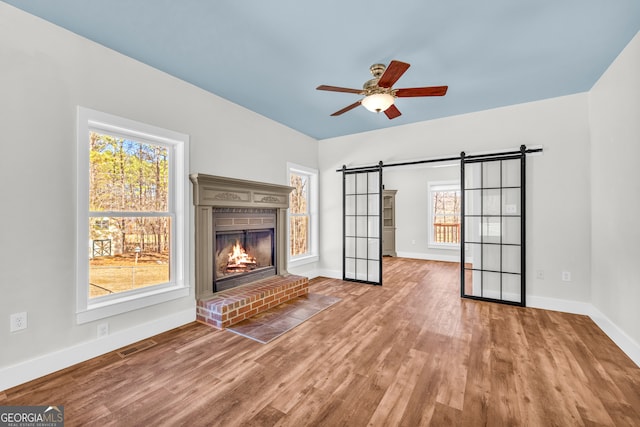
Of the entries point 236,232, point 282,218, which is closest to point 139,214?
point 236,232

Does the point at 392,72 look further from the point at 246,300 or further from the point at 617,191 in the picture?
the point at 246,300

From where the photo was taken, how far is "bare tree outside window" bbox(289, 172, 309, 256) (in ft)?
16.9

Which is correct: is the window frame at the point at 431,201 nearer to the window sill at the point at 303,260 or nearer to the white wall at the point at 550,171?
the white wall at the point at 550,171

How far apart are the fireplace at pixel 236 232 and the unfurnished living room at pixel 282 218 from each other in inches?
1.1

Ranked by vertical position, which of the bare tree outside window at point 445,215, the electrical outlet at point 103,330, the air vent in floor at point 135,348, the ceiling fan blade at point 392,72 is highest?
the ceiling fan blade at point 392,72

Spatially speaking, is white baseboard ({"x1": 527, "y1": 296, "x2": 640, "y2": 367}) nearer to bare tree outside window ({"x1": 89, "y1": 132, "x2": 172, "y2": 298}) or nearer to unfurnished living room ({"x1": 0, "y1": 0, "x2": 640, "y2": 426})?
unfurnished living room ({"x1": 0, "y1": 0, "x2": 640, "y2": 426})

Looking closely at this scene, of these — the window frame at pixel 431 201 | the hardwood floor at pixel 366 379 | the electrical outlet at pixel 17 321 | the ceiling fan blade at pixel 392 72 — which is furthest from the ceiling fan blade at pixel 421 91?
the window frame at pixel 431 201

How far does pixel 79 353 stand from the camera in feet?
7.72

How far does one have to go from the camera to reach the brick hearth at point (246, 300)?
10.2ft

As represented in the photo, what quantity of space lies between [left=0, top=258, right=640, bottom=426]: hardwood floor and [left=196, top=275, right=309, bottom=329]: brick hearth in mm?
164

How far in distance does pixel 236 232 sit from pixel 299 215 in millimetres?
1616

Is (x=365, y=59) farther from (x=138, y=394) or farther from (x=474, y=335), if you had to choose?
(x=138, y=394)

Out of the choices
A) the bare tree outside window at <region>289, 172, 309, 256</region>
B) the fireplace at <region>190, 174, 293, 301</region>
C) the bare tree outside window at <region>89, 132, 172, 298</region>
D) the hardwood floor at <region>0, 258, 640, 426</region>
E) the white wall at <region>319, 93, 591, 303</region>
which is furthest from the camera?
the bare tree outside window at <region>289, 172, 309, 256</region>

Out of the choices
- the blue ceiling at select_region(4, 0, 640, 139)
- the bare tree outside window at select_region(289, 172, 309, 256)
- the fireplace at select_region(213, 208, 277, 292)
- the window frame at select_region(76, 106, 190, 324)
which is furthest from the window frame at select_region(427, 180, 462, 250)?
the window frame at select_region(76, 106, 190, 324)
